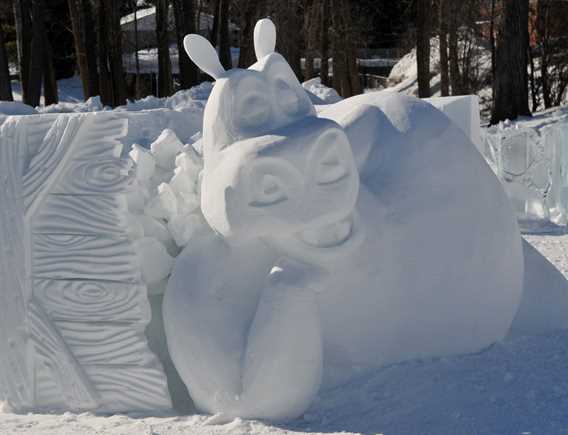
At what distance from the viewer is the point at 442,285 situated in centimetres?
423

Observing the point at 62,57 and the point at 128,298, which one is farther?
the point at 62,57

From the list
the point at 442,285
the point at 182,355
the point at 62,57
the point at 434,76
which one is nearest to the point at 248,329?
the point at 182,355

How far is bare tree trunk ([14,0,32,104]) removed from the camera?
655 inches

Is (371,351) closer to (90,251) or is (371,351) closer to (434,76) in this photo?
(90,251)

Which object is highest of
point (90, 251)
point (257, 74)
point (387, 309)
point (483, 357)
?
point (257, 74)

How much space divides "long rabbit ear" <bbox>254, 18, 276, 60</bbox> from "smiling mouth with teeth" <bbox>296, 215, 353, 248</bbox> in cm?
83

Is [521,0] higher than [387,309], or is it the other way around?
[521,0]

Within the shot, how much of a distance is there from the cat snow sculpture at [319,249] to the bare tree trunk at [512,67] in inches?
466

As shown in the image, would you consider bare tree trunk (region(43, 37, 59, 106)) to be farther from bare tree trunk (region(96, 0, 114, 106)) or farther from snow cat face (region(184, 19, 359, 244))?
snow cat face (region(184, 19, 359, 244))

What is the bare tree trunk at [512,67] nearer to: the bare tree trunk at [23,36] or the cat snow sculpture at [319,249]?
the bare tree trunk at [23,36]

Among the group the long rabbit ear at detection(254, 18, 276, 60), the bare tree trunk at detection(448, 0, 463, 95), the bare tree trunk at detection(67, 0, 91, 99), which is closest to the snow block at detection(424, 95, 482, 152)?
the long rabbit ear at detection(254, 18, 276, 60)

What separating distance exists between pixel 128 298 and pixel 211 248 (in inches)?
16.1

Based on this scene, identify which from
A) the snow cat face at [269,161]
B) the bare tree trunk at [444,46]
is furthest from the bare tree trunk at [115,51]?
the snow cat face at [269,161]

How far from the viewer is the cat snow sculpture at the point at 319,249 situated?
375 cm
